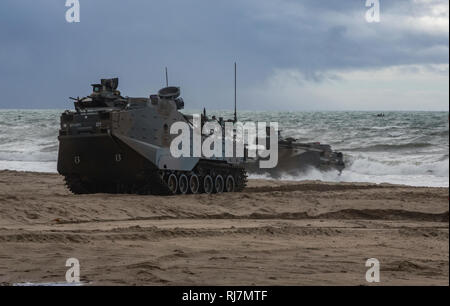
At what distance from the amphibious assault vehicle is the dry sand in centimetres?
126

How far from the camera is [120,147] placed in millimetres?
A: 18375

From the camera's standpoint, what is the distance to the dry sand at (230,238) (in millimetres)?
7883

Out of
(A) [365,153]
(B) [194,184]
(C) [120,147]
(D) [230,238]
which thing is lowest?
(A) [365,153]

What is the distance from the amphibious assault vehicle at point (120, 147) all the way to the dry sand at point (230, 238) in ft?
4.12

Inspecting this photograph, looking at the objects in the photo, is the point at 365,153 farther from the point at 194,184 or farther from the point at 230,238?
the point at 230,238

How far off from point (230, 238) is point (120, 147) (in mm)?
7750

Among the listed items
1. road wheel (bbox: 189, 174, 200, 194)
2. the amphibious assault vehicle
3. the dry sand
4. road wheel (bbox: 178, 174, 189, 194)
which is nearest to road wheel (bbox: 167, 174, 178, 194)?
the amphibious assault vehicle

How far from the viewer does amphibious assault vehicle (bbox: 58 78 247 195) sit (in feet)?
60.3

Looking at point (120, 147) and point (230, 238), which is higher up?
point (120, 147)

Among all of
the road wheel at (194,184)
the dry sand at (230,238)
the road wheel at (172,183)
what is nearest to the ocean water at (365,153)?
the road wheel at (194,184)
